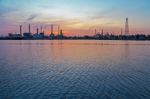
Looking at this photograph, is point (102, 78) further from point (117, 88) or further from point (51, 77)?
point (51, 77)

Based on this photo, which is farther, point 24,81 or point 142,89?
point 24,81

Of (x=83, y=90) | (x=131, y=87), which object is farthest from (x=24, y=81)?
(x=131, y=87)

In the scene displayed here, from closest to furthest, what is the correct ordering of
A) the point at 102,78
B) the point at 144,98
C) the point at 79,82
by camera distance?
1. the point at 144,98
2. the point at 79,82
3. the point at 102,78

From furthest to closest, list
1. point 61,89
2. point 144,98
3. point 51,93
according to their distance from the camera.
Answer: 1. point 61,89
2. point 51,93
3. point 144,98

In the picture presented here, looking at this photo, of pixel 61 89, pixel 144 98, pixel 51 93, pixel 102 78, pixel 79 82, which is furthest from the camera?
pixel 102 78

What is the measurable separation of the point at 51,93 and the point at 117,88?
563cm

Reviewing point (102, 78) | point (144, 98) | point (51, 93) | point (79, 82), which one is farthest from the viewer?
point (102, 78)

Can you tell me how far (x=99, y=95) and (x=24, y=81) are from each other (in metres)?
8.00

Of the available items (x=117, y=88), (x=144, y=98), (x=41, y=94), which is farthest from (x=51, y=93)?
(x=144, y=98)

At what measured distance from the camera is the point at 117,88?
1755 centimetres

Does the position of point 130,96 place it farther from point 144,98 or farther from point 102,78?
point 102,78

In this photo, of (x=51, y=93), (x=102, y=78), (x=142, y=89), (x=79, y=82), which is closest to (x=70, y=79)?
(x=79, y=82)

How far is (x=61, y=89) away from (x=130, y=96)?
218 inches

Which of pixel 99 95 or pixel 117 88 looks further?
pixel 117 88
